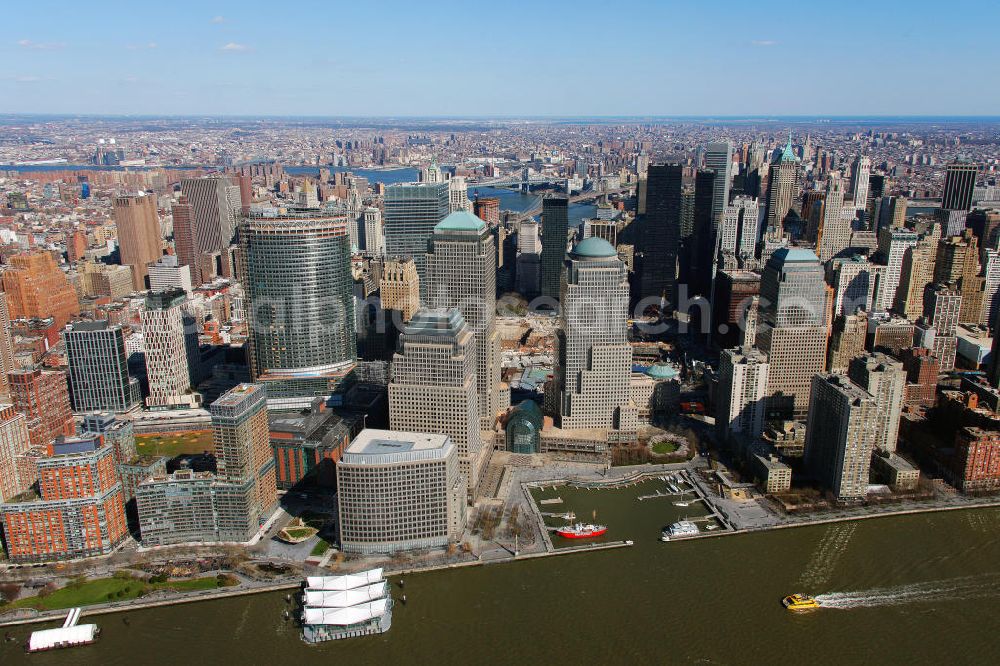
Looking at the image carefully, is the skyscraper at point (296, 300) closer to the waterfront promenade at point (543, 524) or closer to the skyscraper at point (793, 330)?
the waterfront promenade at point (543, 524)

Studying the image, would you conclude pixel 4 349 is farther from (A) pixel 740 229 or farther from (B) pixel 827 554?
(A) pixel 740 229

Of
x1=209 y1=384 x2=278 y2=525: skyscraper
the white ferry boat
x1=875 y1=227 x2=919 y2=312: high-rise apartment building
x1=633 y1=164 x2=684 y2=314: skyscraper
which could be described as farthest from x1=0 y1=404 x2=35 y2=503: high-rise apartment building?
x1=875 y1=227 x2=919 y2=312: high-rise apartment building

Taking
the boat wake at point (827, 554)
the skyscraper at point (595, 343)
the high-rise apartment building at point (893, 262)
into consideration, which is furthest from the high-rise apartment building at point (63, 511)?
the high-rise apartment building at point (893, 262)

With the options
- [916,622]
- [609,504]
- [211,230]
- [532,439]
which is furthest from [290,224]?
[211,230]

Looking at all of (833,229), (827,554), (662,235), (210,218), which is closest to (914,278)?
(833,229)

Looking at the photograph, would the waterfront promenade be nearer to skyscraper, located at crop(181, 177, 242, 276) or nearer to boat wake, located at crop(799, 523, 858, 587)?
boat wake, located at crop(799, 523, 858, 587)

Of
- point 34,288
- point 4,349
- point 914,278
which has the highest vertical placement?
point 34,288
